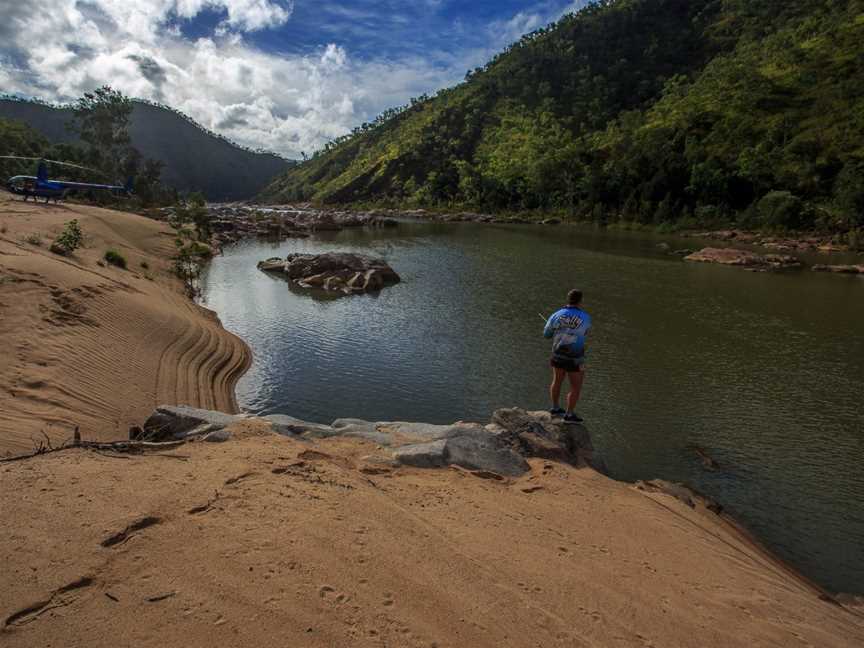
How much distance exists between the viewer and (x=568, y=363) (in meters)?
10.1

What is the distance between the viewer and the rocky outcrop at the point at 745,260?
40812mm

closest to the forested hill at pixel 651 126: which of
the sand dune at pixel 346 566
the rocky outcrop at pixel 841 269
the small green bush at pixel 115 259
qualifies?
the rocky outcrop at pixel 841 269

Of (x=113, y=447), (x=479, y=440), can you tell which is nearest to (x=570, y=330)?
(x=479, y=440)

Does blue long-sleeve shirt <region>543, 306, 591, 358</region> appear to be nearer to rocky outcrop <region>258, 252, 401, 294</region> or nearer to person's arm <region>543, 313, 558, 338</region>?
person's arm <region>543, 313, 558, 338</region>

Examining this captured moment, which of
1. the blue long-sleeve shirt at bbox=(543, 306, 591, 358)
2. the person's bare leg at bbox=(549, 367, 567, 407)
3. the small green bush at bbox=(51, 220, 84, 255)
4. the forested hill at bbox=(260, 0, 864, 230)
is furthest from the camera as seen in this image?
the forested hill at bbox=(260, 0, 864, 230)

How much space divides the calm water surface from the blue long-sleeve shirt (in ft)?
9.79

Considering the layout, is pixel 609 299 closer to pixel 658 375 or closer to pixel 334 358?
pixel 658 375

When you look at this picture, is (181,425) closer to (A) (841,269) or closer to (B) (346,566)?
(B) (346,566)

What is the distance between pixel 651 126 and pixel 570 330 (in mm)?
96078

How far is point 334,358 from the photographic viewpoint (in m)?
17.5

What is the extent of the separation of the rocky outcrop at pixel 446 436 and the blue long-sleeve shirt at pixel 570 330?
61.5 inches

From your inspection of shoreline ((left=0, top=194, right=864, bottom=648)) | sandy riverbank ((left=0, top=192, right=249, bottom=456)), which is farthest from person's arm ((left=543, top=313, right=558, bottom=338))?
sandy riverbank ((left=0, top=192, right=249, bottom=456))

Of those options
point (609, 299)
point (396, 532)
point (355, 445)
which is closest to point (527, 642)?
point (396, 532)

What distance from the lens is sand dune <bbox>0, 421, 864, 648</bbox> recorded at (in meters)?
4.03
